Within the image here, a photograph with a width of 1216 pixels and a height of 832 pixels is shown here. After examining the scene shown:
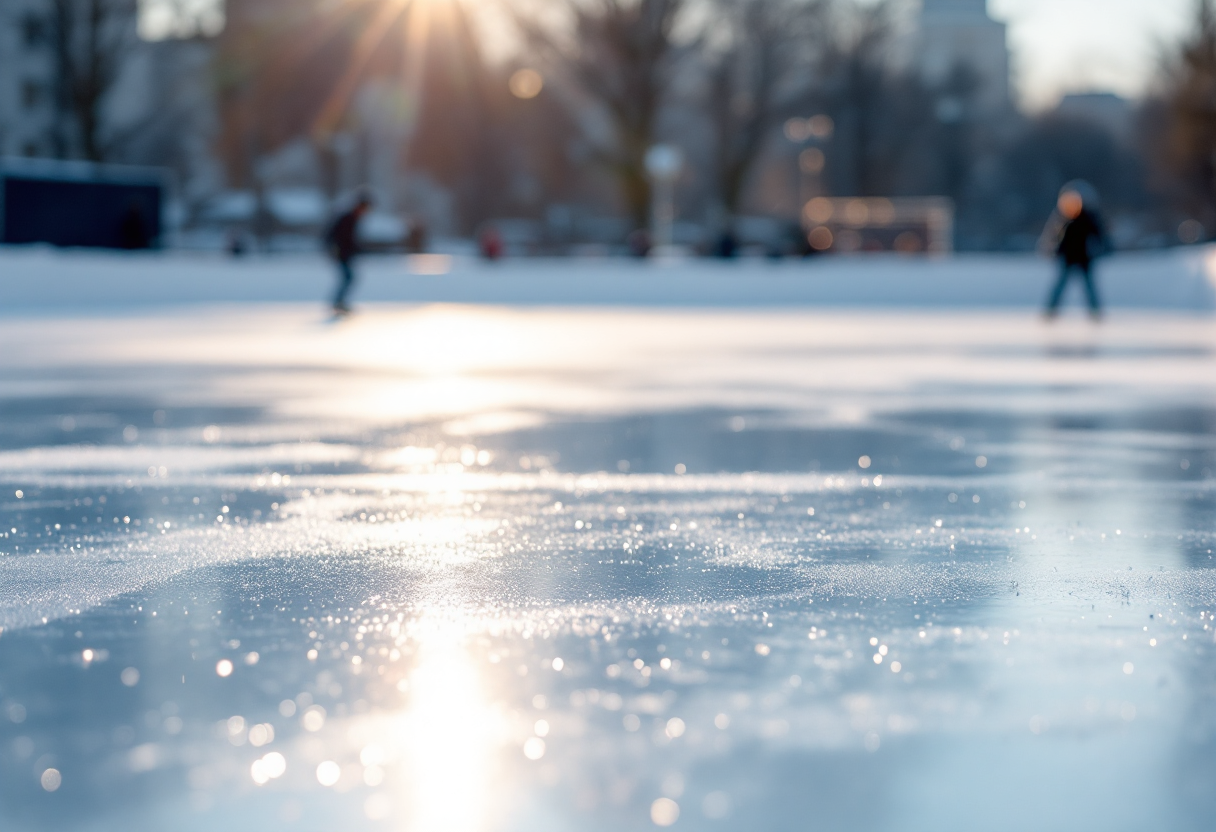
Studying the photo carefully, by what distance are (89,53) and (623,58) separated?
1314cm

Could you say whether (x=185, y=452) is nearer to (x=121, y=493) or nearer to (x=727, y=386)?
(x=121, y=493)

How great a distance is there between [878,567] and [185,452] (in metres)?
3.71

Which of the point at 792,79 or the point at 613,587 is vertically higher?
the point at 792,79

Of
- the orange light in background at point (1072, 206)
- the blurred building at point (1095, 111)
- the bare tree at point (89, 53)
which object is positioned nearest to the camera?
the orange light in background at point (1072, 206)

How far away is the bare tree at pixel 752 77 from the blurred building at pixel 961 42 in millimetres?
3738

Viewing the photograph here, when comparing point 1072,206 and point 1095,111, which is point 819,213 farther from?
point 1095,111

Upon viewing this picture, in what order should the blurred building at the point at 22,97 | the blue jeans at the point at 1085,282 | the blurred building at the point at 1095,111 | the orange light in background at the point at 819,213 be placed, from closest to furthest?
the blue jeans at the point at 1085,282
the orange light in background at the point at 819,213
the blurred building at the point at 22,97
the blurred building at the point at 1095,111

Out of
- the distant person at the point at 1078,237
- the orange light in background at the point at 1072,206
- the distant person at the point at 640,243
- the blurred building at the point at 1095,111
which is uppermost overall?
the blurred building at the point at 1095,111

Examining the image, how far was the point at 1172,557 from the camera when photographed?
13.8ft

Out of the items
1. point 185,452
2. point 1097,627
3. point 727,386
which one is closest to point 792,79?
point 727,386

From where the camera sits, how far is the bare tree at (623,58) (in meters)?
39.5

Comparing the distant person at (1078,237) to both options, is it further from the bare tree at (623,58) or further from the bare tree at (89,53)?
the bare tree at (89,53)

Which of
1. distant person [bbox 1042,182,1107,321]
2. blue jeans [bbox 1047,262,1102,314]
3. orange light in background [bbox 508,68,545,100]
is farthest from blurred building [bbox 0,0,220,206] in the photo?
distant person [bbox 1042,182,1107,321]

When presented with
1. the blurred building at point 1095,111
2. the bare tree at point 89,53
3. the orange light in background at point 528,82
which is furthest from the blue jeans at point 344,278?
the blurred building at point 1095,111
